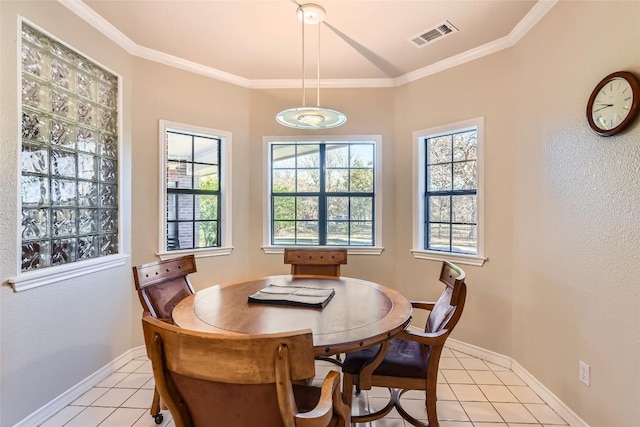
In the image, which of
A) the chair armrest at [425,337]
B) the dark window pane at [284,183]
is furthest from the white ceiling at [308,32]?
the chair armrest at [425,337]

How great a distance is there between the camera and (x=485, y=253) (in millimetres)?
2844

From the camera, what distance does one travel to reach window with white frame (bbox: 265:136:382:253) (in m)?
3.65

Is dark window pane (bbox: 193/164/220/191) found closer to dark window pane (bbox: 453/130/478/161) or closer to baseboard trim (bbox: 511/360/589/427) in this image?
dark window pane (bbox: 453/130/478/161)

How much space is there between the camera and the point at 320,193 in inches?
147

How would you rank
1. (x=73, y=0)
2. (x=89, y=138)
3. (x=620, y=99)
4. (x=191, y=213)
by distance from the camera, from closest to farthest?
(x=620, y=99)
(x=73, y=0)
(x=89, y=138)
(x=191, y=213)

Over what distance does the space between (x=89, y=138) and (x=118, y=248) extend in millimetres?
933

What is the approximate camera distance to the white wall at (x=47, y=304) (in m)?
1.81

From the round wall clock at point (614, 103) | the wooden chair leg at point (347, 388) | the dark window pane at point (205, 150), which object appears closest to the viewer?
the round wall clock at point (614, 103)

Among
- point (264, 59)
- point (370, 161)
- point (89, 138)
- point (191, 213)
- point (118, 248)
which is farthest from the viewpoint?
point (370, 161)

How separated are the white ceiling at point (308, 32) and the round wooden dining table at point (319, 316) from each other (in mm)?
2059

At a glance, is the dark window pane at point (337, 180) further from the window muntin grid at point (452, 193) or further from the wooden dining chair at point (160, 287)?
the wooden dining chair at point (160, 287)

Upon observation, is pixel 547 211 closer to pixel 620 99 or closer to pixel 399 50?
pixel 620 99

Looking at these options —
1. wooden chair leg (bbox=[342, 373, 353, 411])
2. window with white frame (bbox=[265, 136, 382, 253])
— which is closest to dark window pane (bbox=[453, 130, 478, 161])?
window with white frame (bbox=[265, 136, 382, 253])

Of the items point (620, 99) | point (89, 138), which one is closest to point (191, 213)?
point (89, 138)
